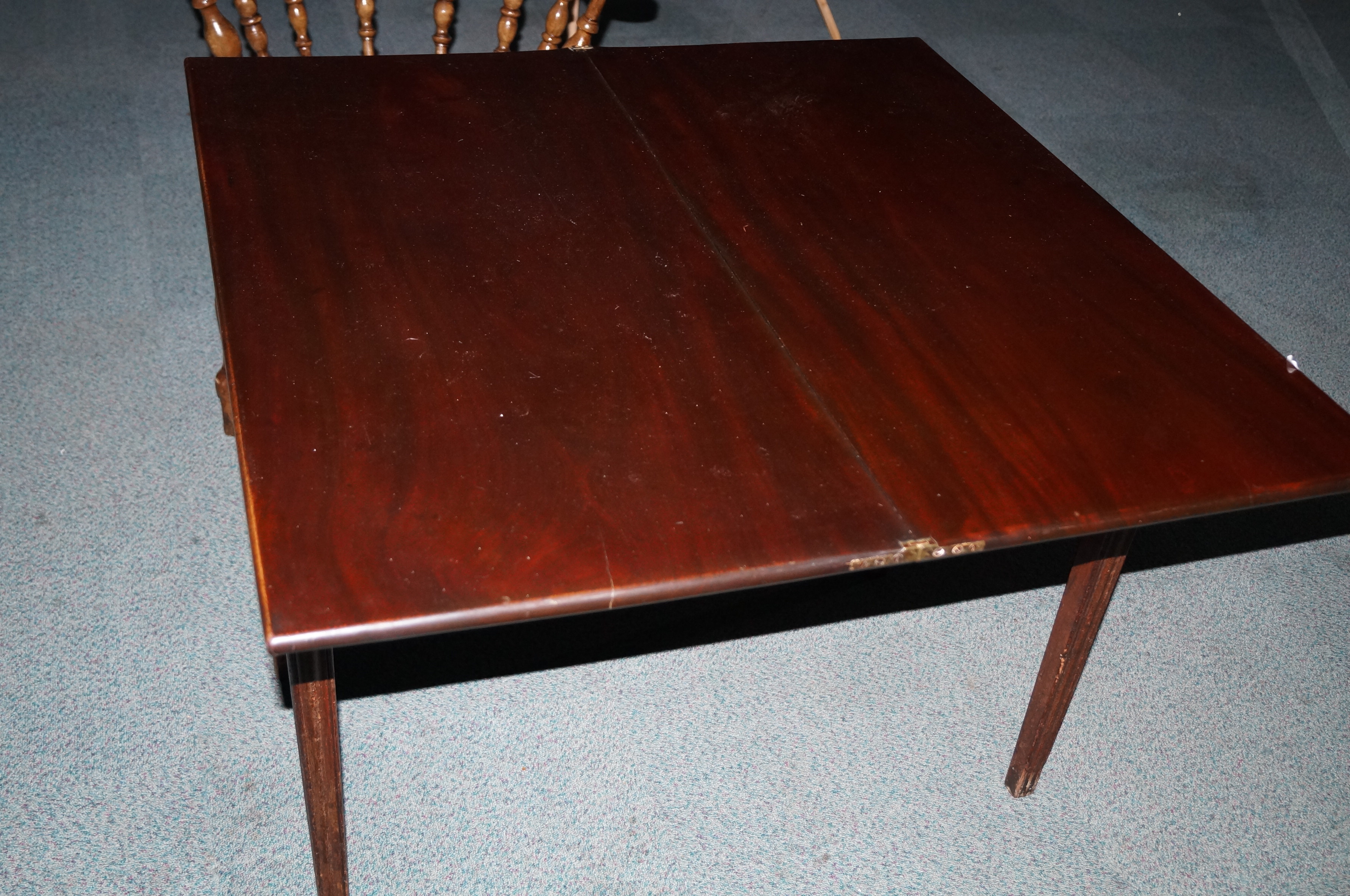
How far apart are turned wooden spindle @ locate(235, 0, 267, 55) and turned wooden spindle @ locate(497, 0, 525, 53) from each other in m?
0.31

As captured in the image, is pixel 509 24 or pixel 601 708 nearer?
pixel 601 708

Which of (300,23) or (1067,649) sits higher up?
(300,23)

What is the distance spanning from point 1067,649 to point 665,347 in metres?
0.59

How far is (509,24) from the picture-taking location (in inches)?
64.8

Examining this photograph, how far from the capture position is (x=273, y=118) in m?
1.37

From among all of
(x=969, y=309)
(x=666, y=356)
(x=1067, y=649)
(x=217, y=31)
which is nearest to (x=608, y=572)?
(x=666, y=356)

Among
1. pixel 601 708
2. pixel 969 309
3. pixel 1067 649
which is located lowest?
pixel 601 708

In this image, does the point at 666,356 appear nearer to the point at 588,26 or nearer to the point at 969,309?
the point at 969,309

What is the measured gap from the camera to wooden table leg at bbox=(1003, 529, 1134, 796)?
4.00 feet

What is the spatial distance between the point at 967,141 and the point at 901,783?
32.2 inches

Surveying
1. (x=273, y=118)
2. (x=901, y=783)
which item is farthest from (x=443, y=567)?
(x=901, y=783)

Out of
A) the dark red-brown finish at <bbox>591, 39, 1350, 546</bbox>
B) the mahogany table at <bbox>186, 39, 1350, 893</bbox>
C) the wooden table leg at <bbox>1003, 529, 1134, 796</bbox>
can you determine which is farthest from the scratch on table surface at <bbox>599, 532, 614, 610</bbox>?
the wooden table leg at <bbox>1003, 529, 1134, 796</bbox>

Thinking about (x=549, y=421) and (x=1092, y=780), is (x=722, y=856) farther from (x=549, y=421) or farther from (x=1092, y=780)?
(x=549, y=421)

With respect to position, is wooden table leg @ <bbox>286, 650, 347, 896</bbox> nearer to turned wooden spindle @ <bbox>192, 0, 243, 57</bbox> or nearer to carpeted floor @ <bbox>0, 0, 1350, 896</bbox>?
carpeted floor @ <bbox>0, 0, 1350, 896</bbox>
